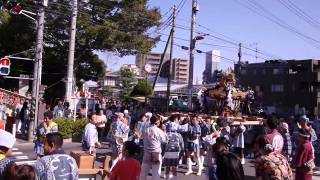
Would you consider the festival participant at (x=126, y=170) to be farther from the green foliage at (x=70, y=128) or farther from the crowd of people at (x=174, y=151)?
the green foliage at (x=70, y=128)

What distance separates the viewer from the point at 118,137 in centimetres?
1377

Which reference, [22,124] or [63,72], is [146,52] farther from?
[22,124]

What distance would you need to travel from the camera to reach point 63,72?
1593 inches

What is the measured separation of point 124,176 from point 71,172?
54.9 inches

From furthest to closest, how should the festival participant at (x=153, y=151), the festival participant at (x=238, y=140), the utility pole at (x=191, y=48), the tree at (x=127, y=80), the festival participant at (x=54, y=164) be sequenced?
the tree at (x=127, y=80), the utility pole at (x=191, y=48), the festival participant at (x=238, y=140), the festival participant at (x=153, y=151), the festival participant at (x=54, y=164)

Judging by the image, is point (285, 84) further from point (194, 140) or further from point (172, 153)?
point (172, 153)

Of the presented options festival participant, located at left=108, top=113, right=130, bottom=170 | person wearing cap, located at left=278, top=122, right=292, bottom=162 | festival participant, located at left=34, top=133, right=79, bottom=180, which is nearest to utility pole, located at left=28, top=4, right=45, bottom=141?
festival participant, located at left=108, top=113, right=130, bottom=170

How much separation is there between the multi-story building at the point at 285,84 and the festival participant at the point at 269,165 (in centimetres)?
5699

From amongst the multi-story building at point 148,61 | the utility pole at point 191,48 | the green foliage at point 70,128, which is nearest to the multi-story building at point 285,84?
the multi-story building at point 148,61

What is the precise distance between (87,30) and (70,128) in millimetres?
11861

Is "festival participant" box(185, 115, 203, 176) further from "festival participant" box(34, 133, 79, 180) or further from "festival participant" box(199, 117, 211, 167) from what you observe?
"festival participant" box(34, 133, 79, 180)

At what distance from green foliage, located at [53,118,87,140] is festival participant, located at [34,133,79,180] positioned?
1830 cm

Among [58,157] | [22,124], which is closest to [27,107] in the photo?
[22,124]

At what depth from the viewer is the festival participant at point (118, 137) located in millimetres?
13695
